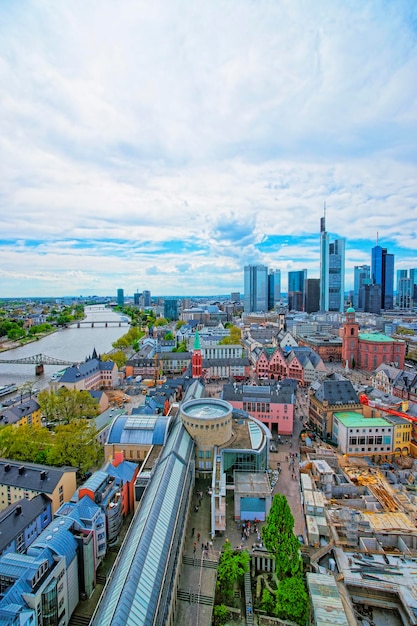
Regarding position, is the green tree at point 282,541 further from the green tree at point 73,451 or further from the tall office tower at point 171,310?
the tall office tower at point 171,310

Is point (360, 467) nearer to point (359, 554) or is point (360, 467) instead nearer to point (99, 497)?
point (359, 554)

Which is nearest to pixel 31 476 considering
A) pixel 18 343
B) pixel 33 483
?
pixel 33 483

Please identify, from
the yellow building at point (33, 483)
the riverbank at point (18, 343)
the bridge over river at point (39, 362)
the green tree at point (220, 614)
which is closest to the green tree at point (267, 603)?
the green tree at point (220, 614)

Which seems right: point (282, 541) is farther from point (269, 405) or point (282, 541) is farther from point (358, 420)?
point (269, 405)

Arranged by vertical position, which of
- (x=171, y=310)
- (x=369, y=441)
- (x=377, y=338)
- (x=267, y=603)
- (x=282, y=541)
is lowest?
(x=267, y=603)

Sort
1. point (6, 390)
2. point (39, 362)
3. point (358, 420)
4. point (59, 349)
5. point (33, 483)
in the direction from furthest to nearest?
1. point (59, 349)
2. point (39, 362)
3. point (6, 390)
4. point (358, 420)
5. point (33, 483)

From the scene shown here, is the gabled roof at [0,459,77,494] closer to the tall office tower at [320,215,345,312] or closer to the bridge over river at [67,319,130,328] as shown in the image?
the bridge over river at [67,319,130,328]

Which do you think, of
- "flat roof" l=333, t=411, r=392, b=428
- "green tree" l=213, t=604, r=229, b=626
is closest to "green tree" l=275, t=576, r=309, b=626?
"green tree" l=213, t=604, r=229, b=626
